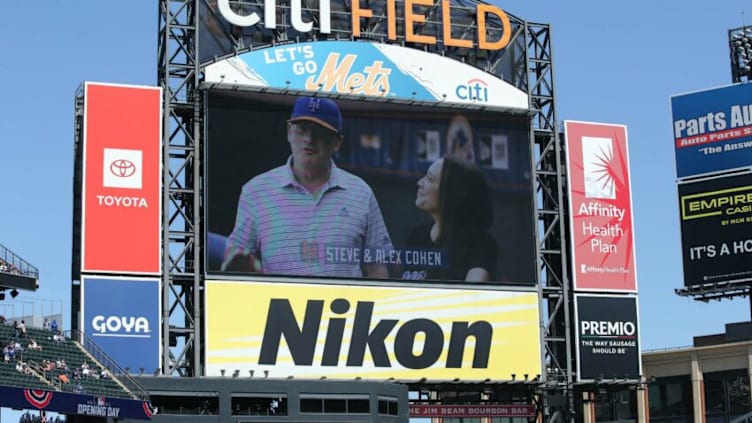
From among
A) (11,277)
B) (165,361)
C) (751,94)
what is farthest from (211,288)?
(751,94)

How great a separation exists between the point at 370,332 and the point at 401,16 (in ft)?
44.3

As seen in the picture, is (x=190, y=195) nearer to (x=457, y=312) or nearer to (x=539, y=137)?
(x=457, y=312)

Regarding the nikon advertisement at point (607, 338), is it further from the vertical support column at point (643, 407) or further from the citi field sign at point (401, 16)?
the vertical support column at point (643, 407)

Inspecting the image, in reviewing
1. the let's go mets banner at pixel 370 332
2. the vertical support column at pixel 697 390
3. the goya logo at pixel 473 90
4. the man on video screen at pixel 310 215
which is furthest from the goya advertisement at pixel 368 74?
the vertical support column at pixel 697 390

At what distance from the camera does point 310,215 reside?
57406 millimetres

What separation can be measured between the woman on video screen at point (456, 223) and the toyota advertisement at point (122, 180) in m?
10.5

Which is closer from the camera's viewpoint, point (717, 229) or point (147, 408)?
point (147, 408)

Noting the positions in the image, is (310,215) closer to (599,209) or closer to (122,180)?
(122,180)

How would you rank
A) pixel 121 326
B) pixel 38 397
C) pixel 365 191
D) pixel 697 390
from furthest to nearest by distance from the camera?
pixel 697 390 → pixel 365 191 → pixel 121 326 → pixel 38 397

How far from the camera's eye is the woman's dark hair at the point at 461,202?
5969cm

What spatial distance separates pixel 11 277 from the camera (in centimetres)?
5744

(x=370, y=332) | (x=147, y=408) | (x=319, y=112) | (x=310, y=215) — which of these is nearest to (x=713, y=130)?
(x=319, y=112)

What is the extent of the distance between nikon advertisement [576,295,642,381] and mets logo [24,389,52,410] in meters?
21.7

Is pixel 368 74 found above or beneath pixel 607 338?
above
